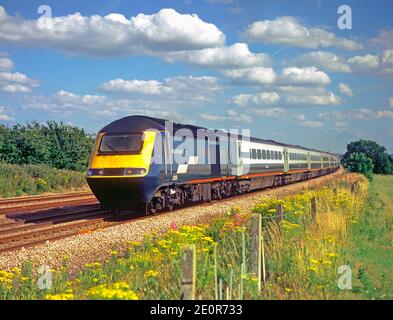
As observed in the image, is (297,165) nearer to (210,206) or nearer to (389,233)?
(210,206)

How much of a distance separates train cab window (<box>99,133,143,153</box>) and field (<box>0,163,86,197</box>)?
11.0 meters

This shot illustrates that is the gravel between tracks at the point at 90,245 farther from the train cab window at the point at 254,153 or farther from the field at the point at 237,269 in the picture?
the train cab window at the point at 254,153

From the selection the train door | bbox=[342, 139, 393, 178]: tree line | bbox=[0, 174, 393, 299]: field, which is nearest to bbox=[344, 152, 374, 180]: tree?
bbox=[342, 139, 393, 178]: tree line

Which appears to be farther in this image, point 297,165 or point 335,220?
point 297,165

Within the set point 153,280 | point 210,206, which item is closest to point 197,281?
point 153,280

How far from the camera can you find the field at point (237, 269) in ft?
23.1

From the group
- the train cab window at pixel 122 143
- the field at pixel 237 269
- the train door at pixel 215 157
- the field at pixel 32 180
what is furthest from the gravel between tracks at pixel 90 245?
the field at pixel 32 180

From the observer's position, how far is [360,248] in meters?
11.3

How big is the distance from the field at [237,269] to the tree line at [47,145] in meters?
23.2

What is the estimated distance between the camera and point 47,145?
35.1 m

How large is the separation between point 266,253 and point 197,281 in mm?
2642

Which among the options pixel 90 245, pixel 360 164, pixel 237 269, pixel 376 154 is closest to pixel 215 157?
pixel 90 245

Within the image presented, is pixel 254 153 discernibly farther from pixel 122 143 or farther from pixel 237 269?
pixel 237 269

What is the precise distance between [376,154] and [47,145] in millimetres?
64000
